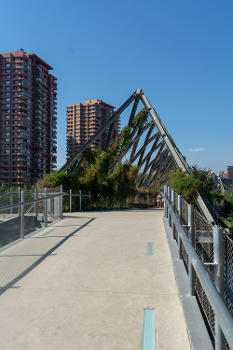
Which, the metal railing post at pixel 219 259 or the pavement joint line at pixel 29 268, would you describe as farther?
the pavement joint line at pixel 29 268

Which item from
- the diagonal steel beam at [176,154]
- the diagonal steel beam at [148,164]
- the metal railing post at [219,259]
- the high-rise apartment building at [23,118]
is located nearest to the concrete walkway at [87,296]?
the metal railing post at [219,259]

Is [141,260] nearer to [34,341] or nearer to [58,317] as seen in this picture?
[58,317]

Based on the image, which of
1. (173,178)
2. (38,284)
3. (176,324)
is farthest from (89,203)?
(176,324)

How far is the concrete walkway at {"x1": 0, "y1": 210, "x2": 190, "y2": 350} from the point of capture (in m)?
2.85

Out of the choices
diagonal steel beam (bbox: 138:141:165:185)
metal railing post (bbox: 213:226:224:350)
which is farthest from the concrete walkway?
diagonal steel beam (bbox: 138:141:165:185)

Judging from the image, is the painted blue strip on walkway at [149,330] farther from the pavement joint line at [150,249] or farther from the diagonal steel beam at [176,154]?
the diagonal steel beam at [176,154]

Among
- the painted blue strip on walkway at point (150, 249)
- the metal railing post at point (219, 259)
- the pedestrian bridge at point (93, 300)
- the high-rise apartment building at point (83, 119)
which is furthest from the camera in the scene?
the high-rise apartment building at point (83, 119)

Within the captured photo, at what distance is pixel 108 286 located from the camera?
4.25m

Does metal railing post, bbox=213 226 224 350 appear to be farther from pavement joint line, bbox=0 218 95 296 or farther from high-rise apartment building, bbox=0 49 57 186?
high-rise apartment building, bbox=0 49 57 186

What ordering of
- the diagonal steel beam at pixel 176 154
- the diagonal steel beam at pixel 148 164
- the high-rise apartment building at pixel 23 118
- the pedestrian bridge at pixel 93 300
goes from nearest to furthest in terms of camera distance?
1. the pedestrian bridge at pixel 93 300
2. the diagonal steel beam at pixel 176 154
3. the diagonal steel beam at pixel 148 164
4. the high-rise apartment building at pixel 23 118

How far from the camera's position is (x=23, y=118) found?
116250 mm

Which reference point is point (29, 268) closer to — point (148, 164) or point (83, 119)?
point (148, 164)

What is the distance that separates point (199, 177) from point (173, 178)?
158cm

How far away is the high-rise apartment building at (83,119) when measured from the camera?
17338cm
